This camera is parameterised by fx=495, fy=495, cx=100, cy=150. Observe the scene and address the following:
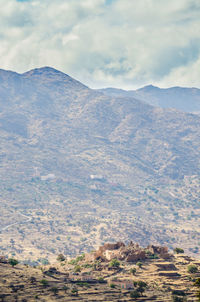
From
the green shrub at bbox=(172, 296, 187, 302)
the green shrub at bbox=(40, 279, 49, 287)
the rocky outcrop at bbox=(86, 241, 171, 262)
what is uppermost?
the rocky outcrop at bbox=(86, 241, 171, 262)

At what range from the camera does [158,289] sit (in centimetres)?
10275

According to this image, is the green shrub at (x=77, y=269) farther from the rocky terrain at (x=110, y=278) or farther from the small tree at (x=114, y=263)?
the small tree at (x=114, y=263)

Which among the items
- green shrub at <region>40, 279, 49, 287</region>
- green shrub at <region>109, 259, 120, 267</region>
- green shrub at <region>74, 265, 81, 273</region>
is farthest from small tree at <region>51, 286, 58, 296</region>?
green shrub at <region>109, 259, 120, 267</region>

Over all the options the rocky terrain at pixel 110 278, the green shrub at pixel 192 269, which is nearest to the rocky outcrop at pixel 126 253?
the rocky terrain at pixel 110 278

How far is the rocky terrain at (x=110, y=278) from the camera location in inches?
3730

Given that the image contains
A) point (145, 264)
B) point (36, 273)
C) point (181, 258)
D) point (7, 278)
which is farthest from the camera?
point (181, 258)

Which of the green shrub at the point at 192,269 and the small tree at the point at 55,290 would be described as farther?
the green shrub at the point at 192,269

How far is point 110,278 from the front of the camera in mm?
110500

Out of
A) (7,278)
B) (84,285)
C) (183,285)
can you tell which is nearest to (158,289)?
(183,285)

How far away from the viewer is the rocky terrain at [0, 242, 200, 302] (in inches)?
3730

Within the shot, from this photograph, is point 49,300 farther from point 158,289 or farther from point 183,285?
point 183,285

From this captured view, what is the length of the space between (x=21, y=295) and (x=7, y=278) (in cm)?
1084

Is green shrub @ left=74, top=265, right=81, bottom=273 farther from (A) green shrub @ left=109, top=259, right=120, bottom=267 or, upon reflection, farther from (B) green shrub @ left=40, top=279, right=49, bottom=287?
(B) green shrub @ left=40, top=279, right=49, bottom=287

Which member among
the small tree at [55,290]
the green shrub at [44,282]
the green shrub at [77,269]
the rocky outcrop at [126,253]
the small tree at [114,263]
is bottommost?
the small tree at [55,290]
